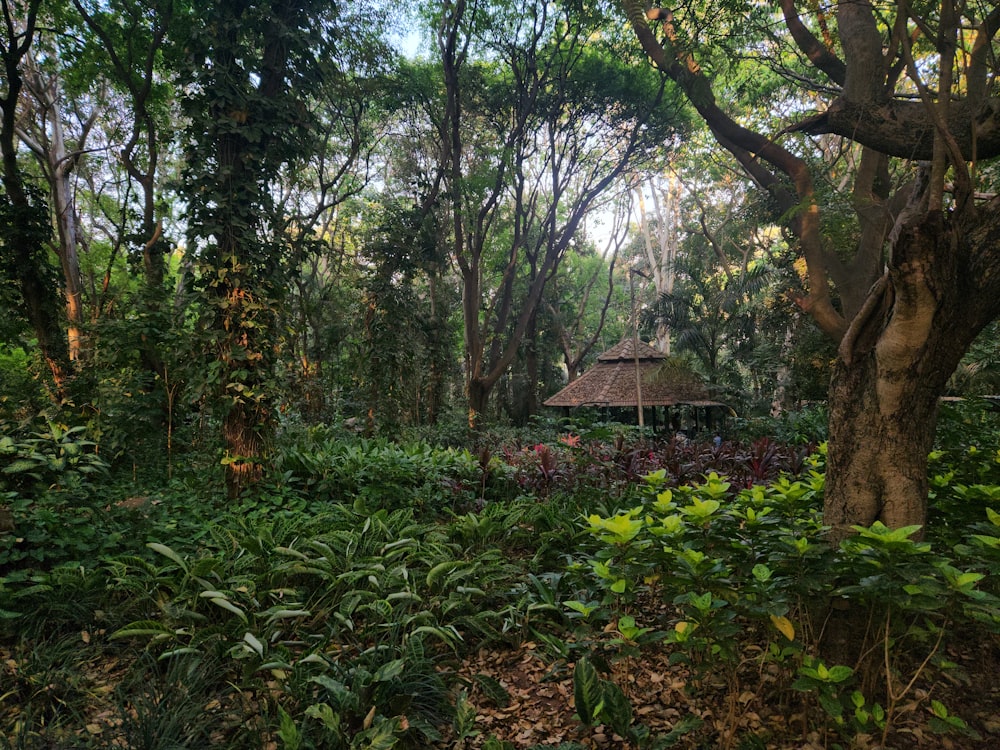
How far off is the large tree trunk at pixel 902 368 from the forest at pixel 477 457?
0.6 inches

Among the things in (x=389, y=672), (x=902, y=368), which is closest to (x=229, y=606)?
(x=389, y=672)

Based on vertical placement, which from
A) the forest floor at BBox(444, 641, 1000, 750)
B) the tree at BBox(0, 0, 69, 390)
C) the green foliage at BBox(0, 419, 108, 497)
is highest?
the tree at BBox(0, 0, 69, 390)

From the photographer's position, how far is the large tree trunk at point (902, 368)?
226 cm

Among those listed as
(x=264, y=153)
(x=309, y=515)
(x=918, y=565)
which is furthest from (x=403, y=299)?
(x=918, y=565)

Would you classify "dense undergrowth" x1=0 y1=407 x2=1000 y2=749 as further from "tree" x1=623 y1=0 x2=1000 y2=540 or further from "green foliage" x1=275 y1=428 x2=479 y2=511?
"green foliage" x1=275 y1=428 x2=479 y2=511

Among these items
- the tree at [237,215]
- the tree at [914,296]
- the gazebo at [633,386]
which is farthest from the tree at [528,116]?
the tree at [914,296]

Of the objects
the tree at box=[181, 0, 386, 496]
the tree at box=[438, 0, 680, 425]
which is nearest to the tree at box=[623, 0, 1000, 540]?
the tree at box=[181, 0, 386, 496]

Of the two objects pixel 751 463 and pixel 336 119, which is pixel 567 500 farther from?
pixel 336 119

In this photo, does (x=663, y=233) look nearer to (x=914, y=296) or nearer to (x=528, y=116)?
(x=528, y=116)

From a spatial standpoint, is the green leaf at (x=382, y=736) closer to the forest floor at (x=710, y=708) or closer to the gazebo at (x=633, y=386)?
the forest floor at (x=710, y=708)

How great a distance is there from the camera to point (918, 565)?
1691 mm

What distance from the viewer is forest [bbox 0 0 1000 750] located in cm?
215

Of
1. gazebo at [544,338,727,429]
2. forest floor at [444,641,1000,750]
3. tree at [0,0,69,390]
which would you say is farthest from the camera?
gazebo at [544,338,727,429]

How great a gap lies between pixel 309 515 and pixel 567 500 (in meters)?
2.25
